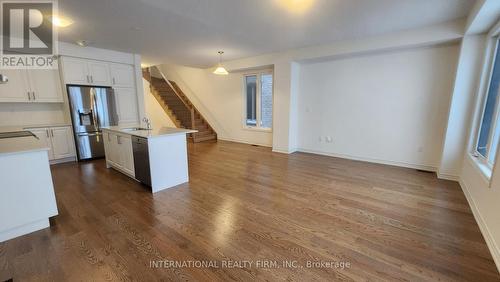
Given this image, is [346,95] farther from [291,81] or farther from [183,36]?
[183,36]

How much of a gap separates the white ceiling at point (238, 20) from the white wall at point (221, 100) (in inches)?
91.8

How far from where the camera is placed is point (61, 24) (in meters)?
3.31

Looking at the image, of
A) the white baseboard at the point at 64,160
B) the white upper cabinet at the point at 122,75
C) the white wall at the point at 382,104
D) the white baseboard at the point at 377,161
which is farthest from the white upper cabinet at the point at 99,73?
the white baseboard at the point at 377,161

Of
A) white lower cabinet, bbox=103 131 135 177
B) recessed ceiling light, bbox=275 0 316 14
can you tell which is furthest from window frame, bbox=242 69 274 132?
white lower cabinet, bbox=103 131 135 177

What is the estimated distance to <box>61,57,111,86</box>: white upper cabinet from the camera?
4.47 metres

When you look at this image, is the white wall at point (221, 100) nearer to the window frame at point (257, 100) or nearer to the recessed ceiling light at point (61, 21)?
the window frame at point (257, 100)

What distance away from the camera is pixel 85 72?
15.4 feet

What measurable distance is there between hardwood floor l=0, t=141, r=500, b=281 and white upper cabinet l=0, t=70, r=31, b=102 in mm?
1995

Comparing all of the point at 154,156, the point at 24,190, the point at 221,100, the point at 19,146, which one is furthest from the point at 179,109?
the point at 24,190

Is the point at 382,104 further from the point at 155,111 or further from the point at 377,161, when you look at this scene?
the point at 155,111

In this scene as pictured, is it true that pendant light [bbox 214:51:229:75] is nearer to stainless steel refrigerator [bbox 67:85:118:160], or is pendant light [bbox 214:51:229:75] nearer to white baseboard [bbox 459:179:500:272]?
stainless steel refrigerator [bbox 67:85:118:160]

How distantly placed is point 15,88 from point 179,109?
4.27 meters

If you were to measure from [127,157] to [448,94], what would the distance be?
5705 millimetres

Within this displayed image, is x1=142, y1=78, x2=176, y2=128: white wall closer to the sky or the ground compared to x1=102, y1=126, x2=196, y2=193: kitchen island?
closer to the sky
